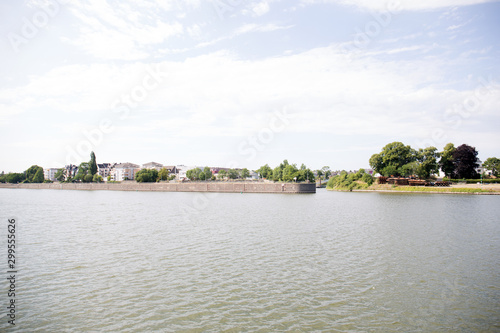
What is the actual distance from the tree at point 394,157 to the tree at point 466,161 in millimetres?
13079

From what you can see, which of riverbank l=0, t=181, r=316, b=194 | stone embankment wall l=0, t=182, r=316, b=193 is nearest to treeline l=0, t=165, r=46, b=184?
riverbank l=0, t=181, r=316, b=194

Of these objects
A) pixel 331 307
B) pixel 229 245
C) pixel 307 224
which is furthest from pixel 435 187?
pixel 331 307

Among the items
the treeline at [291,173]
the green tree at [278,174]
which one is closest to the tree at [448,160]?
the treeline at [291,173]

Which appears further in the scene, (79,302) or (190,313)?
(79,302)

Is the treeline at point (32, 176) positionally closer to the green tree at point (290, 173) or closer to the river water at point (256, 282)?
→ the green tree at point (290, 173)

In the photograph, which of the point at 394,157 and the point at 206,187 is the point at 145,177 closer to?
the point at 206,187

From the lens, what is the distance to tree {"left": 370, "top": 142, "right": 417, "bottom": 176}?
11108cm

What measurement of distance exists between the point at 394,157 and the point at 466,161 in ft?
67.1

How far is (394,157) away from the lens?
4400 inches

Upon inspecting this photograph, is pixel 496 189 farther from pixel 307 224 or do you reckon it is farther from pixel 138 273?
pixel 138 273

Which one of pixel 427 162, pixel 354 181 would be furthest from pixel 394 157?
pixel 354 181

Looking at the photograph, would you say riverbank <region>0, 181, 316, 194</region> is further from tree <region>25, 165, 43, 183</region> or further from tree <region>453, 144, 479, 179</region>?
tree <region>453, 144, 479, 179</region>

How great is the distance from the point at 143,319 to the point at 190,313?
1.42 metres

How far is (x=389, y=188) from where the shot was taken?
108125 mm
